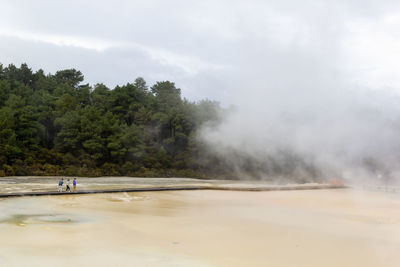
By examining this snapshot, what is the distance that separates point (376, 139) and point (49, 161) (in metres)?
26.3

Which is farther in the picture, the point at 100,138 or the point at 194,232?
the point at 100,138

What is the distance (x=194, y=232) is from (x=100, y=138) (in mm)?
26784

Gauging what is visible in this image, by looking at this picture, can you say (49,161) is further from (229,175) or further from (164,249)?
(164,249)

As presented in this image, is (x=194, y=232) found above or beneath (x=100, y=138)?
beneath

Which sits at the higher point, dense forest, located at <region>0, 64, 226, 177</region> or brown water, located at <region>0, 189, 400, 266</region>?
dense forest, located at <region>0, 64, 226, 177</region>

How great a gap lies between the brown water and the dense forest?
53.5 feet

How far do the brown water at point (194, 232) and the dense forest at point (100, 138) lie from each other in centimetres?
1629

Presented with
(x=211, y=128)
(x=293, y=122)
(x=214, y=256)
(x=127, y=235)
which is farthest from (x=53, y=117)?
(x=214, y=256)

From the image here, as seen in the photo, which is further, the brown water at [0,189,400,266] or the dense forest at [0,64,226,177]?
the dense forest at [0,64,226,177]

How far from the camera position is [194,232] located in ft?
40.5

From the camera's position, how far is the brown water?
9508 millimetres

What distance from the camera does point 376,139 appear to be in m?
21.1

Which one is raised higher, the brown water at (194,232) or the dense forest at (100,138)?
the dense forest at (100,138)

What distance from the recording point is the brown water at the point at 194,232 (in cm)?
951
